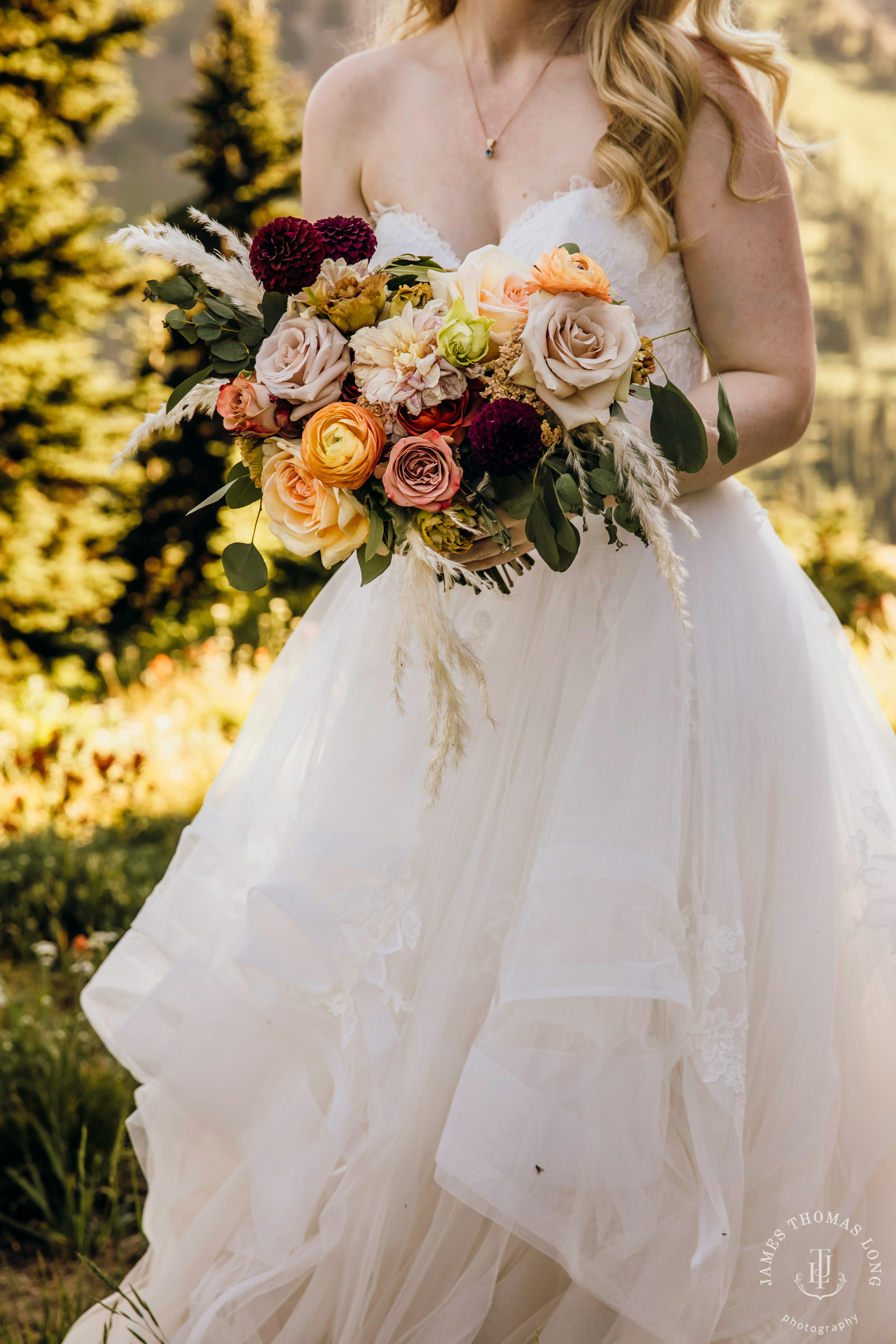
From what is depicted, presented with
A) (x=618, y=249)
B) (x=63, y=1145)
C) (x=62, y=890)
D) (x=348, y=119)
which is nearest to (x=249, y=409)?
(x=618, y=249)

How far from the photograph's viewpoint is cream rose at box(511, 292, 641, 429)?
1.38 meters

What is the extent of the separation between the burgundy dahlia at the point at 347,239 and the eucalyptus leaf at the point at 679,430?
Result: 1.58 feet

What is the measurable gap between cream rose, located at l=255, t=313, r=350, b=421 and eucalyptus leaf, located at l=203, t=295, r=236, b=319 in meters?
0.09

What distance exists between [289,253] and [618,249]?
693 mm

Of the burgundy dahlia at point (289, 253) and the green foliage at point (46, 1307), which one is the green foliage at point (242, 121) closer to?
the burgundy dahlia at point (289, 253)

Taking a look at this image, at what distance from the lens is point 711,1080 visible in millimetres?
1595

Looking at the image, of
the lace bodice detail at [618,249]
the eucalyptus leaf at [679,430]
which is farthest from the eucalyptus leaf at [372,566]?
the lace bodice detail at [618,249]

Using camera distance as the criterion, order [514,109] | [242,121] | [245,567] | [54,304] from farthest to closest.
Answer: [242,121] → [54,304] → [514,109] → [245,567]

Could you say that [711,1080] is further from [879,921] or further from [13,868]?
[13,868]

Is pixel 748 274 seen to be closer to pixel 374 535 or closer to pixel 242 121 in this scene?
pixel 374 535

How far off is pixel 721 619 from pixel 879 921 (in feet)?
1.96

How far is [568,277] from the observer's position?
4.66 ft

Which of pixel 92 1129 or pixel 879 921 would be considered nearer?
pixel 879 921

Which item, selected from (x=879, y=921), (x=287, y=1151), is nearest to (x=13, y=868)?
(x=287, y=1151)
